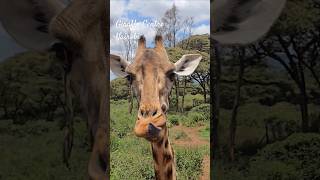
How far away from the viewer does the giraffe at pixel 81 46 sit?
4.09 metres

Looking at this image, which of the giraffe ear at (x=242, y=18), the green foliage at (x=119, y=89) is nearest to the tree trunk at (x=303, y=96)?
the giraffe ear at (x=242, y=18)

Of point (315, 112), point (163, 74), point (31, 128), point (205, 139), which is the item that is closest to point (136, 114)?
point (163, 74)

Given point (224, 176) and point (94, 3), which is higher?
point (94, 3)

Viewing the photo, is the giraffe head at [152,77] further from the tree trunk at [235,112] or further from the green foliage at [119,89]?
the tree trunk at [235,112]

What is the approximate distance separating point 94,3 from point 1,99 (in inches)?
43.2

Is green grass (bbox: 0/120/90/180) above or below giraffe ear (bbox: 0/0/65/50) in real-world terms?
below

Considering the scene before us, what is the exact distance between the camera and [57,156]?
4.25m

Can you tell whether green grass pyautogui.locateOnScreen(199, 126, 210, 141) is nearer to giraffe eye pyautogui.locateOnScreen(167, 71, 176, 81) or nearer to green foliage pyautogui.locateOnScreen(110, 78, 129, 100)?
giraffe eye pyautogui.locateOnScreen(167, 71, 176, 81)

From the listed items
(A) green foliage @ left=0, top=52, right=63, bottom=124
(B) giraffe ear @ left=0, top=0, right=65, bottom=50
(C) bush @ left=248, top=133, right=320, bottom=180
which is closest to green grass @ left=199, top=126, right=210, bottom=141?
(C) bush @ left=248, top=133, right=320, bottom=180

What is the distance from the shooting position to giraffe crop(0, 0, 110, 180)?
13.4 ft

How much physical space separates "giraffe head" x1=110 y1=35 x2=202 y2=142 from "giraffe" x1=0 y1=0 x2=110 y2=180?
0.62ft

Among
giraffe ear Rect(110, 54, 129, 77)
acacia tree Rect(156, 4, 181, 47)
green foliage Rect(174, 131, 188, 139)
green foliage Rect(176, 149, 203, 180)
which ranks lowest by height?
green foliage Rect(176, 149, 203, 180)

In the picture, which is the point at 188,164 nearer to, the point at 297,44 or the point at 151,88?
the point at 151,88

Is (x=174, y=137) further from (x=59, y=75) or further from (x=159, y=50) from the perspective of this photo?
(x=59, y=75)
